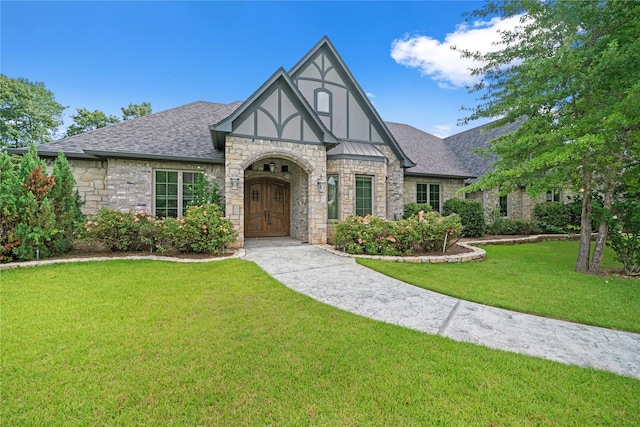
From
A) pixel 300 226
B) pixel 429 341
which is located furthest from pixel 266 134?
pixel 429 341

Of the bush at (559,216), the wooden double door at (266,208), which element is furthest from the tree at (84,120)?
the bush at (559,216)

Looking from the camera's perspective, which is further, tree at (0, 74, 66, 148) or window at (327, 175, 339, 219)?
tree at (0, 74, 66, 148)

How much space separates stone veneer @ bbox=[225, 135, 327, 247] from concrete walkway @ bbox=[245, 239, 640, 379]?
3.52 m

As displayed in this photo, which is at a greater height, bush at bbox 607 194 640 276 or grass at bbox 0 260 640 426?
bush at bbox 607 194 640 276

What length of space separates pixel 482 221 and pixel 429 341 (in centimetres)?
1172

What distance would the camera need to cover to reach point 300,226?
37.7 feet

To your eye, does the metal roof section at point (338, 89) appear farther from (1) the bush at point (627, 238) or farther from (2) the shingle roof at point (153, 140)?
(1) the bush at point (627, 238)

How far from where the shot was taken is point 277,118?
948 cm

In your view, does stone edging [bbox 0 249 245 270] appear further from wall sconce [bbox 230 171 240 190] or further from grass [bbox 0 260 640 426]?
grass [bbox 0 260 640 426]

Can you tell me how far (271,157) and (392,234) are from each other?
5048mm

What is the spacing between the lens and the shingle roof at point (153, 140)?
9242 mm

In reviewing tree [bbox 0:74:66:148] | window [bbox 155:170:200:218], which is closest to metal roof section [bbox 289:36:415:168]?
window [bbox 155:170:200:218]

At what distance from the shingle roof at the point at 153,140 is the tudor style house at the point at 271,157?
0.12 feet

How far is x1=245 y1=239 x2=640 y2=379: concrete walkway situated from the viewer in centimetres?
299
